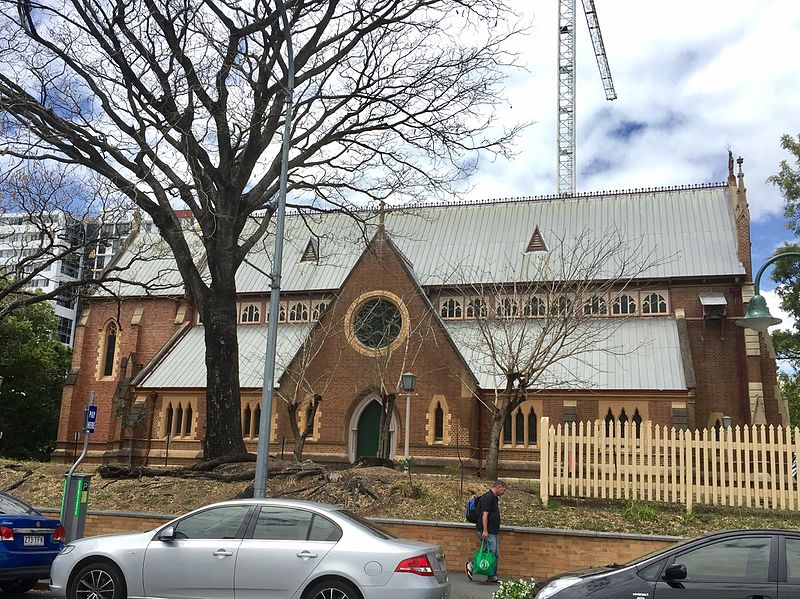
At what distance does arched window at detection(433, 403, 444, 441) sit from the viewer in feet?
95.6

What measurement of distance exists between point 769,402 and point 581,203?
1237 cm

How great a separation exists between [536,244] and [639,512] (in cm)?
2088

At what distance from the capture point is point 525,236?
35562 mm

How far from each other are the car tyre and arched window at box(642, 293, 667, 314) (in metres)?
25.9

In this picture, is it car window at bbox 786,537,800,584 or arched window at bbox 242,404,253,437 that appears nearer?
car window at bbox 786,537,800,584

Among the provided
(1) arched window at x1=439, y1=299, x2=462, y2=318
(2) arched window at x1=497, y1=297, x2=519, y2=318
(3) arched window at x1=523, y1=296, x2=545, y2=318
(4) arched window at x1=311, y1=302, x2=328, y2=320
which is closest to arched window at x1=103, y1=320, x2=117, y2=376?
(4) arched window at x1=311, y1=302, x2=328, y2=320

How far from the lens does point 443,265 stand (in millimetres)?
35438

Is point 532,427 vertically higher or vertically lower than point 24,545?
higher

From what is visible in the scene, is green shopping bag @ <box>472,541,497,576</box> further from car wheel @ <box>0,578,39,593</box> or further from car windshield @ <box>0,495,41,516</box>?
car windshield @ <box>0,495,41,516</box>

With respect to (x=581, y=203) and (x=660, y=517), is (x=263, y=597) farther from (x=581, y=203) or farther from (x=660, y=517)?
(x=581, y=203)

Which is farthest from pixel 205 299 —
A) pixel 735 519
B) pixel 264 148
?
pixel 735 519

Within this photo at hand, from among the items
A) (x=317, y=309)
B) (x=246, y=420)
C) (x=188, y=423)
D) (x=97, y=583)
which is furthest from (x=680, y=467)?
(x=188, y=423)

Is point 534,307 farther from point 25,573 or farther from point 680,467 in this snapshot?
point 25,573

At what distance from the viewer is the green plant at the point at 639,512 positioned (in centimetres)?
1481
